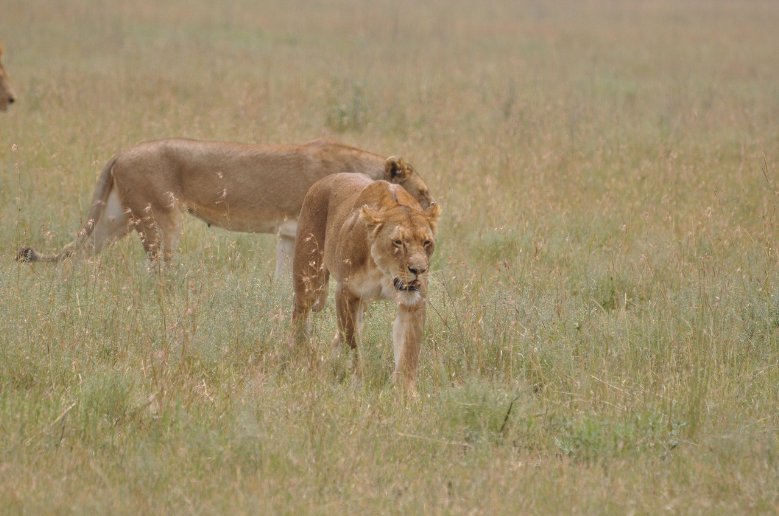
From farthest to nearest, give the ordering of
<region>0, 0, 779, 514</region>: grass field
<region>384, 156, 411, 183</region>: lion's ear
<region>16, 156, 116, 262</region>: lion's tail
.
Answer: <region>384, 156, 411, 183</region>: lion's ear, <region>16, 156, 116, 262</region>: lion's tail, <region>0, 0, 779, 514</region>: grass field

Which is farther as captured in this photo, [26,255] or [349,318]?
[26,255]

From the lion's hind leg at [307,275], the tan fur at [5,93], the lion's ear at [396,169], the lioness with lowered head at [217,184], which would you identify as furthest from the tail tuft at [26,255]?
the tan fur at [5,93]

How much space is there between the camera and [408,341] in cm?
571

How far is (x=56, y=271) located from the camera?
7.05m

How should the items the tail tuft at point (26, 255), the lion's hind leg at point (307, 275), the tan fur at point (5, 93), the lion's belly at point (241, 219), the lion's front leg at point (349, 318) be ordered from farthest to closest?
1. the tan fur at point (5, 93)
2. the lion's belly at point (241, 219)
3. the tail tuft at point (26, 255)
4. the lion's hind leg at point (307, 275)
5. the lion's front leg at point (349, 318)

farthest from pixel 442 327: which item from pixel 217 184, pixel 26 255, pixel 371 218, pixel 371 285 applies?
pixel 26 255

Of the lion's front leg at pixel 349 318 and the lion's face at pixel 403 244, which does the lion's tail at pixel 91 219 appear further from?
the lion's face at pixel 403 244

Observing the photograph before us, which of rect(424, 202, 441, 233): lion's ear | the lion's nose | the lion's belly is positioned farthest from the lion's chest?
the lion's belly

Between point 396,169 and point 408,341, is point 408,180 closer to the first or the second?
point 396,169

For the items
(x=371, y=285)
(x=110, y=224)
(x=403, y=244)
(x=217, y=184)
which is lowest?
(x=110, y=224)

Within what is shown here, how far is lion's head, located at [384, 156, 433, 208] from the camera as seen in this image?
8.06m

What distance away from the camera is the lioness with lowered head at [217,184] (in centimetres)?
809

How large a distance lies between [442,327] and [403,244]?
4.18 feet

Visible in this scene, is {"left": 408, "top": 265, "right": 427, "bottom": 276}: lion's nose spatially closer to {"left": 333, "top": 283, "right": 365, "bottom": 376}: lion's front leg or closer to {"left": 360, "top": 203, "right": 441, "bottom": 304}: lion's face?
{"left": 360, "top": 203, "right": 441, "bottom": 304}: lion's face
